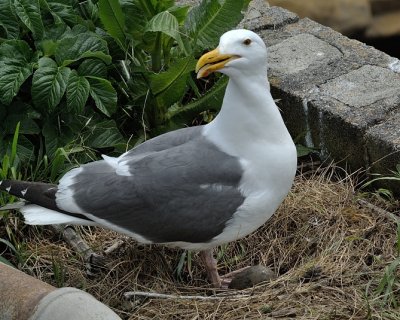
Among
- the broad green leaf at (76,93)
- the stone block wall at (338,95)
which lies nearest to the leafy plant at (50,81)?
the broad green leaf at (76,93)

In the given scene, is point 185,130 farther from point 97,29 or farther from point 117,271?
point 97,29

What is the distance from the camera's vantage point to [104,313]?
2842mm

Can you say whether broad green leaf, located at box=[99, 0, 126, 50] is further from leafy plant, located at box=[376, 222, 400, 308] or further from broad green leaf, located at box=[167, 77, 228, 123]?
leafy plant, located at box=[376, 222, 400, 308]

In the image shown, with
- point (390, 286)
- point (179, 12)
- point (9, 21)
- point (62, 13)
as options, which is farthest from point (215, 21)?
point (390, 286)

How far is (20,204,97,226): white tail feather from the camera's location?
3.49 m

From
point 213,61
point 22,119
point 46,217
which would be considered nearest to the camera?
point 213,61

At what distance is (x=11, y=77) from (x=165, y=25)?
0.64 meters

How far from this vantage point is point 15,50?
13.4 ft

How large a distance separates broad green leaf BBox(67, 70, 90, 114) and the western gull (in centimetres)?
55

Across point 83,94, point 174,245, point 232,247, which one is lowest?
point 232,247

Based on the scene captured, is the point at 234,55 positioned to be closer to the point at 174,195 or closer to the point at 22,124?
the point at 174,195

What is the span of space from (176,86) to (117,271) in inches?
34.4

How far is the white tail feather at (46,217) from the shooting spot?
3488 mm

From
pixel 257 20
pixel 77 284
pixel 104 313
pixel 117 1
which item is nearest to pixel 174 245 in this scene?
pixel 77 284
